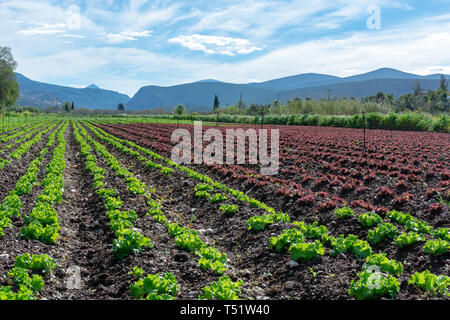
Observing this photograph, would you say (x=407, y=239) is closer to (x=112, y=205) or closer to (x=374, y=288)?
(x=374, y=288)

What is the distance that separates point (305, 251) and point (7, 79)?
4133 inches

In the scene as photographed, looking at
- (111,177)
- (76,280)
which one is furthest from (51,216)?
(111,177)

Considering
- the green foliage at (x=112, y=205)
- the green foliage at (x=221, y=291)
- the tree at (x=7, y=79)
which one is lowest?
the green foliage at (x=221, y=291)

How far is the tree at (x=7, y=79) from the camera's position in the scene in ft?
296

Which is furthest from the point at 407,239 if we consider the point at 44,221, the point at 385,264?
the point at 44,221

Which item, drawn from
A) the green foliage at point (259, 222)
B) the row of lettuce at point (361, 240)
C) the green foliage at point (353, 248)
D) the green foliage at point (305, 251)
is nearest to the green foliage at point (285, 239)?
the row of lettuce at point (361, 240)

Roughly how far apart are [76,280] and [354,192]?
8396 millimetres

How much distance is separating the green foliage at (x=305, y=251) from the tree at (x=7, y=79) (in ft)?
332

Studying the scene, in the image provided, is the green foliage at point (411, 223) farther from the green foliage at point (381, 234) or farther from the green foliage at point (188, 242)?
the green foliage at point (188, 242)

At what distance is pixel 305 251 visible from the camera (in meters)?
6.02

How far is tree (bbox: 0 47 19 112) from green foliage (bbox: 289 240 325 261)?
101m

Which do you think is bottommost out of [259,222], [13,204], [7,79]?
[259,222]
